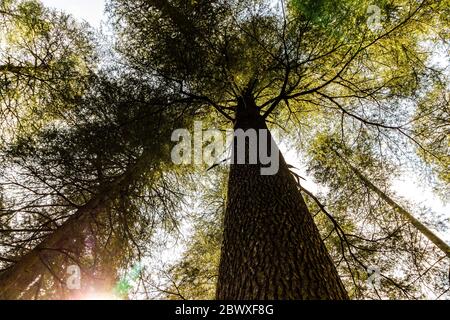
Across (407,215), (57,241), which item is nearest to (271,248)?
(57,241)

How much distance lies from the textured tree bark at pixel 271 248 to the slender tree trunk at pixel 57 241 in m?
2.27

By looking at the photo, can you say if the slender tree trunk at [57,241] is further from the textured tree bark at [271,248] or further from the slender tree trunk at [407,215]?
the slender tree trunk at [407,215]

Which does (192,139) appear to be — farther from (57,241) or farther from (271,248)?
(271,248)

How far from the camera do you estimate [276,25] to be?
15.9ft

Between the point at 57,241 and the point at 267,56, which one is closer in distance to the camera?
the point at 57,241

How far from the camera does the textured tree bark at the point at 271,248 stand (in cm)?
196

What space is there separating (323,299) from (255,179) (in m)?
1.65

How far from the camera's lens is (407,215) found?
4934 millimetres

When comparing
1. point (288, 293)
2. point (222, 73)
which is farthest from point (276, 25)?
point (288, 293)

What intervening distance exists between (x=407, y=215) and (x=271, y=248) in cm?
393

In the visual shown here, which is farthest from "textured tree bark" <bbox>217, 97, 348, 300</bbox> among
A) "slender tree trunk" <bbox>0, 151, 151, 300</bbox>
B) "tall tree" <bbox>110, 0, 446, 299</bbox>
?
"slender tree trunk" <bbox>0, 151, 151, 300</bbox>

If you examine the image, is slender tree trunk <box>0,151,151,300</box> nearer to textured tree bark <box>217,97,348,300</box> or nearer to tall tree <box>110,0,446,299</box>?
tall tree <box>110,0,446,299</box>

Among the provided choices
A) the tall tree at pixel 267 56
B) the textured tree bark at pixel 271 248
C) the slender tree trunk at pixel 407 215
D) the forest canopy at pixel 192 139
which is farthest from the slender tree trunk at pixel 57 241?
the slender tree trunk at pixel 407 215
